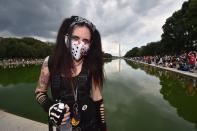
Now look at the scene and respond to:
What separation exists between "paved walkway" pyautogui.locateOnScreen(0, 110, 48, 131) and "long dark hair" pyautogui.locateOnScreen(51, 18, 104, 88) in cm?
371

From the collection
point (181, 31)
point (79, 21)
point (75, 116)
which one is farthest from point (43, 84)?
point (181, 31)

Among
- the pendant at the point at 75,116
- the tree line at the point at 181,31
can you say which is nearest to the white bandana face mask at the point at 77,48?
the pendant at the point at 75,116

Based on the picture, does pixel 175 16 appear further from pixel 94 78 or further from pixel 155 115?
pixel 94 78

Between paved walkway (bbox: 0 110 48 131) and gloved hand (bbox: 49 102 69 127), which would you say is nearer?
gloved hand (bbox: 49 102 69 127)

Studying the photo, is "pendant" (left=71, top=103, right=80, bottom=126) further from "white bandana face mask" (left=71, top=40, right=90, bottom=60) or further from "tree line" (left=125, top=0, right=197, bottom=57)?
"tree line" (left=125, top=0, right=197, bottom=57)

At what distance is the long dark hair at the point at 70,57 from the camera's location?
2.32 meters

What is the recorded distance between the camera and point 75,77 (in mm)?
2314

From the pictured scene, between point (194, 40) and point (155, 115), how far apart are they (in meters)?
42.8

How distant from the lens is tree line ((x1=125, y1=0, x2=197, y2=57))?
4510 centimetres

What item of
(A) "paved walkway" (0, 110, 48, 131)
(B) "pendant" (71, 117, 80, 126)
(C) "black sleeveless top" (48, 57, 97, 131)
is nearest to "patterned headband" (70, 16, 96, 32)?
(C) "black sleeveless top" (48, 57, 97, 131)

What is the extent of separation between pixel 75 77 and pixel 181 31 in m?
53.5

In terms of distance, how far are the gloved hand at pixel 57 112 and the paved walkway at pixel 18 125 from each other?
383cm

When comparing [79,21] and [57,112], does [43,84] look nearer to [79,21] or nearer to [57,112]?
[57,112]

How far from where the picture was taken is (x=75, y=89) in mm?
2279
